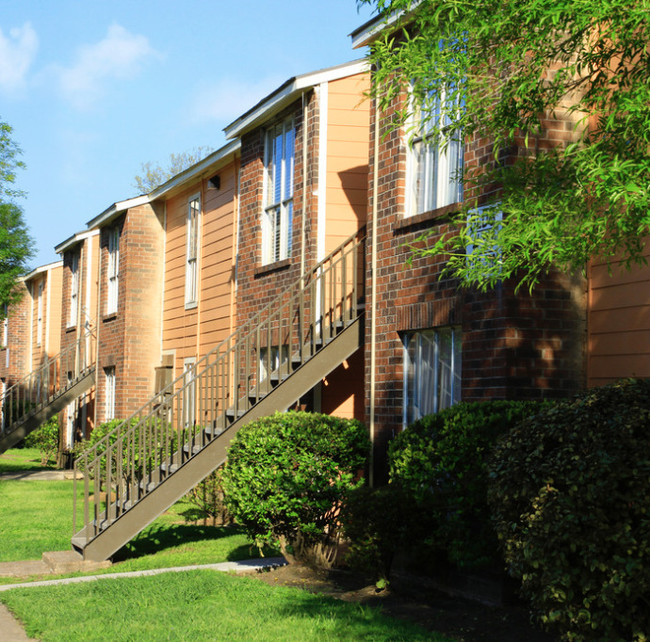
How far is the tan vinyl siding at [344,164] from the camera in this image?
13148 mm

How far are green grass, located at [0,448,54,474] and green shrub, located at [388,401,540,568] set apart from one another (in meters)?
18.5

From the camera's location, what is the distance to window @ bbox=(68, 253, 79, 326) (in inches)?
1054

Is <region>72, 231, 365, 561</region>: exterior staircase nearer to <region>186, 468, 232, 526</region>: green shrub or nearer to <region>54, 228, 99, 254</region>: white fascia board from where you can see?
<region>186, 468, 232, 526</region>: green shrub

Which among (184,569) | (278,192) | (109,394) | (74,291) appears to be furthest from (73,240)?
(184,569)

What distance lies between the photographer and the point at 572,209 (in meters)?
5.89

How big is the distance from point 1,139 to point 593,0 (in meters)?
17.5

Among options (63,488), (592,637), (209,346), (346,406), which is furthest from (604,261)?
(63,488)

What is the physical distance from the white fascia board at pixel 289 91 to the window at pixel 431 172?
80.1 inches

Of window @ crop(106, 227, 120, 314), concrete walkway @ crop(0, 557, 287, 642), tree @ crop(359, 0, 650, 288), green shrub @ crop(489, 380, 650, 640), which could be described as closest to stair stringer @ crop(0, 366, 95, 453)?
window @ crop(106, 227, 120, 314)

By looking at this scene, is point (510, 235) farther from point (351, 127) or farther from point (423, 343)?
point (351, 127)

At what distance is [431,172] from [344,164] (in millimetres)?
3021

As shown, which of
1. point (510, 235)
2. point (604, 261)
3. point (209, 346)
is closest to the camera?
point (510, 235)

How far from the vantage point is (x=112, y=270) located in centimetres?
2241

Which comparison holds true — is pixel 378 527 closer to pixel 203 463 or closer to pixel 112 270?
pixel 203 463
